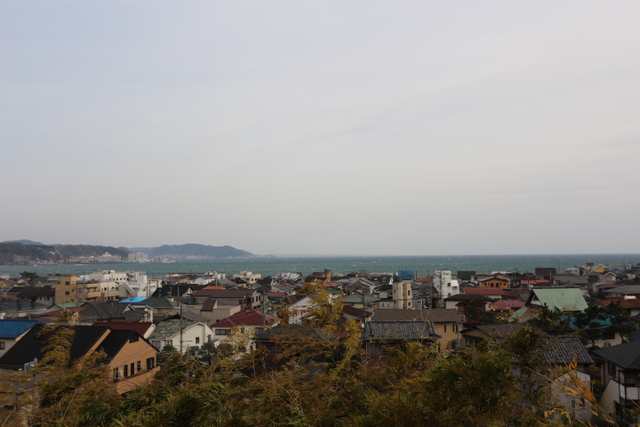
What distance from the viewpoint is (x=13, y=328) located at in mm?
21531

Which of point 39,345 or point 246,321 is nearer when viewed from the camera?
point 39,345

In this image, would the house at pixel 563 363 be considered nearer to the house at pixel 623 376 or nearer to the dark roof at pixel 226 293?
the house at pixel 623 376

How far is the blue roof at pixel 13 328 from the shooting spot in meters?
21.1

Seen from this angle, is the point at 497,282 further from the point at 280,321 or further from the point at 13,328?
the point at 280,321

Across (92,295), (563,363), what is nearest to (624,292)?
(563,363)

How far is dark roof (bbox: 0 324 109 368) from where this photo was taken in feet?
55.0

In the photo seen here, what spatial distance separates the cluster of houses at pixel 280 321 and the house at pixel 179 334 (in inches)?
2.3

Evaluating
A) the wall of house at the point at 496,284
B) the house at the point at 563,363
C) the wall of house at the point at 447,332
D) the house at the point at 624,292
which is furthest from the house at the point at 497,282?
the wall of house at the point at 447,332

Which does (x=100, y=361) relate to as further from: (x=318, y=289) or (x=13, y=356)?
(x=318, y=289)

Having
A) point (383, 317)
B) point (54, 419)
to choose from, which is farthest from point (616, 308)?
point (54, 419)

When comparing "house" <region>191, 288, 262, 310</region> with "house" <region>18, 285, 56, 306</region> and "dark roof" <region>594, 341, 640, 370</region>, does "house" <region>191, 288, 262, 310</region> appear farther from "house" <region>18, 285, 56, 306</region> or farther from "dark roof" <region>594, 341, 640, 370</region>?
Result: "dark roof" <region>594, 341, 640, 370</region>

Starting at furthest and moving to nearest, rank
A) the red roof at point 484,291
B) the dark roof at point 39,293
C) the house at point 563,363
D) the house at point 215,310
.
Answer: the dark roof at point 39,293 → the red roof at point 484,291 → the house at point 215,310 → the house at point 563,363

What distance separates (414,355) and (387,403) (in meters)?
2.31

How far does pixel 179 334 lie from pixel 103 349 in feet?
31.0
